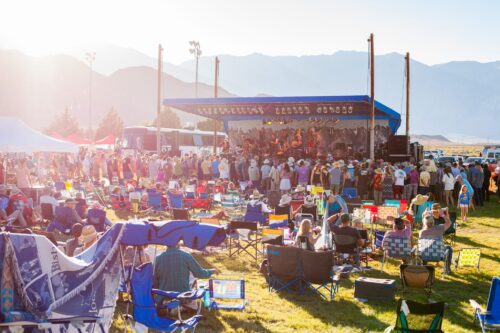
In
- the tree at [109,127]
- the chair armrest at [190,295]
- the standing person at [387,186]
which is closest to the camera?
the chair armrest at [190,295]

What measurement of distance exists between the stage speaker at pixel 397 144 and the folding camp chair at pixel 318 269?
22008 millimetres

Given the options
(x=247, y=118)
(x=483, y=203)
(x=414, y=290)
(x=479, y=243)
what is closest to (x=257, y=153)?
(x=247, y=118)

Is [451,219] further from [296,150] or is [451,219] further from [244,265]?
[296,150]

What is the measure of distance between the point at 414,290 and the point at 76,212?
26.4ft

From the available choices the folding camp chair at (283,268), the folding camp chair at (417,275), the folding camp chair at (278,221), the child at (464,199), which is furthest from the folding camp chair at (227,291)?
the child at (464,199)

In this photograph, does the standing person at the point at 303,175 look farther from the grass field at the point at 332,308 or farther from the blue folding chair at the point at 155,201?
the grass field at the point at 332,308

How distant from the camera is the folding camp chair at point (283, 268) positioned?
8.98m

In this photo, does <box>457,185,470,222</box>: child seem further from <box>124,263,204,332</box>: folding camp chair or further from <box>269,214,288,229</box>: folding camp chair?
<box>124,263,204,332</box>: folding camp chair

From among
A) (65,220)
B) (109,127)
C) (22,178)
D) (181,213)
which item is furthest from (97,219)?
(109,127)

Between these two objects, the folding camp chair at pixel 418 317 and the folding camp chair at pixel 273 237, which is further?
the folding camp chair at pixel 273 237

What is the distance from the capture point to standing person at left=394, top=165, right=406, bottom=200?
20.1m

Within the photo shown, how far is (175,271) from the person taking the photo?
24.6 feet

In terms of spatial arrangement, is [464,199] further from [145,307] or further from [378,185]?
[145,307]

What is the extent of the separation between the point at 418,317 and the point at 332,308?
2.78m
